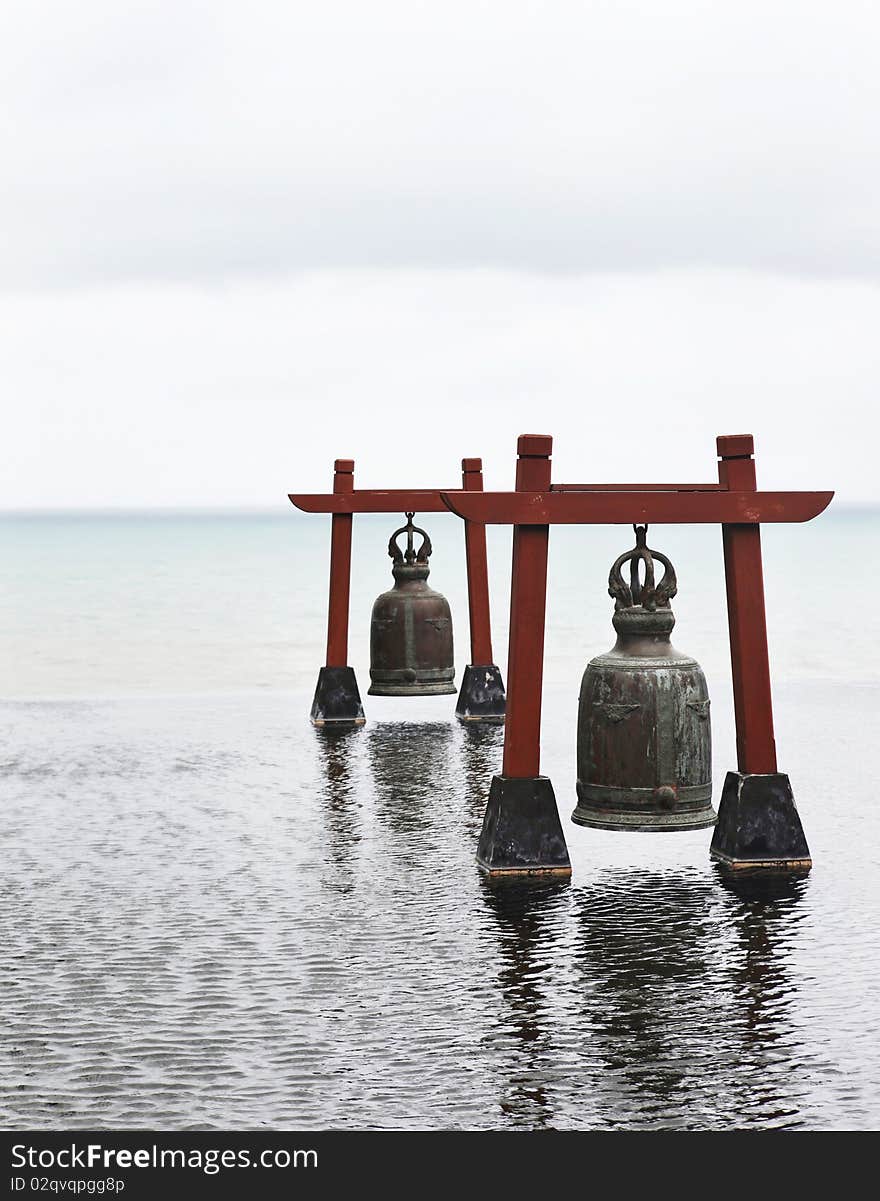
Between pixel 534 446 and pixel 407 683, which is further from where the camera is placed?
pixel 407 683

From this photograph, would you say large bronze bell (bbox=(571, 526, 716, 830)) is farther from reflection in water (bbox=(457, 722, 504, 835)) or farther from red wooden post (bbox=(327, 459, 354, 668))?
red wooden post (bbox=(327, 459, 354, 668))

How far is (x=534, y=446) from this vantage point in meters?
8.51

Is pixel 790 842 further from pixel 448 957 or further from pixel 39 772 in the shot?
pixel 39 772

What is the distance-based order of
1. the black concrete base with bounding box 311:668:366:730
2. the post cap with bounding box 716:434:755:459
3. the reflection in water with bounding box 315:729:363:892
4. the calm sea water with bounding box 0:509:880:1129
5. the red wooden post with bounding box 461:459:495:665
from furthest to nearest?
1. the black concrete base with bounding box 311:668:366:730
2. the red wooden post with bounding box 461:459:495:665
3. the reflection in water with bounding box 315:729:363:892
4. the post cap with bounding box 716:434:755:459
5. the calm sea water with bounding box 0:509:880:1129

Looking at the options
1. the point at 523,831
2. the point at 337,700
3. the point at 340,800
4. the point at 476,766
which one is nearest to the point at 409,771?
the point at 476,766

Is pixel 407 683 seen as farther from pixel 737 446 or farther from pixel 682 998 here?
pixel 682 998

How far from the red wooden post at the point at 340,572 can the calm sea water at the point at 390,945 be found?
88 cm

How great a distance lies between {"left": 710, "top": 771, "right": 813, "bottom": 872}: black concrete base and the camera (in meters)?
9.09

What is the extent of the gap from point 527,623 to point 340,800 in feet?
11.9

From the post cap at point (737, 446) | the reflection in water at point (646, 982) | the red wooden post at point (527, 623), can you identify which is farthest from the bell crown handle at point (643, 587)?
the reflection in water at point (646, 982)

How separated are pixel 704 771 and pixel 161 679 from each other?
891 inches

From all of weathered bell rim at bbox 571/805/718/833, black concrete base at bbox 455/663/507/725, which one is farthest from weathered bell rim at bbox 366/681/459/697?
weathered bell rim at bbox 571/805/718/833

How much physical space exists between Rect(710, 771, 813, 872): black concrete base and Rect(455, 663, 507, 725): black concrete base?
22.4ft
